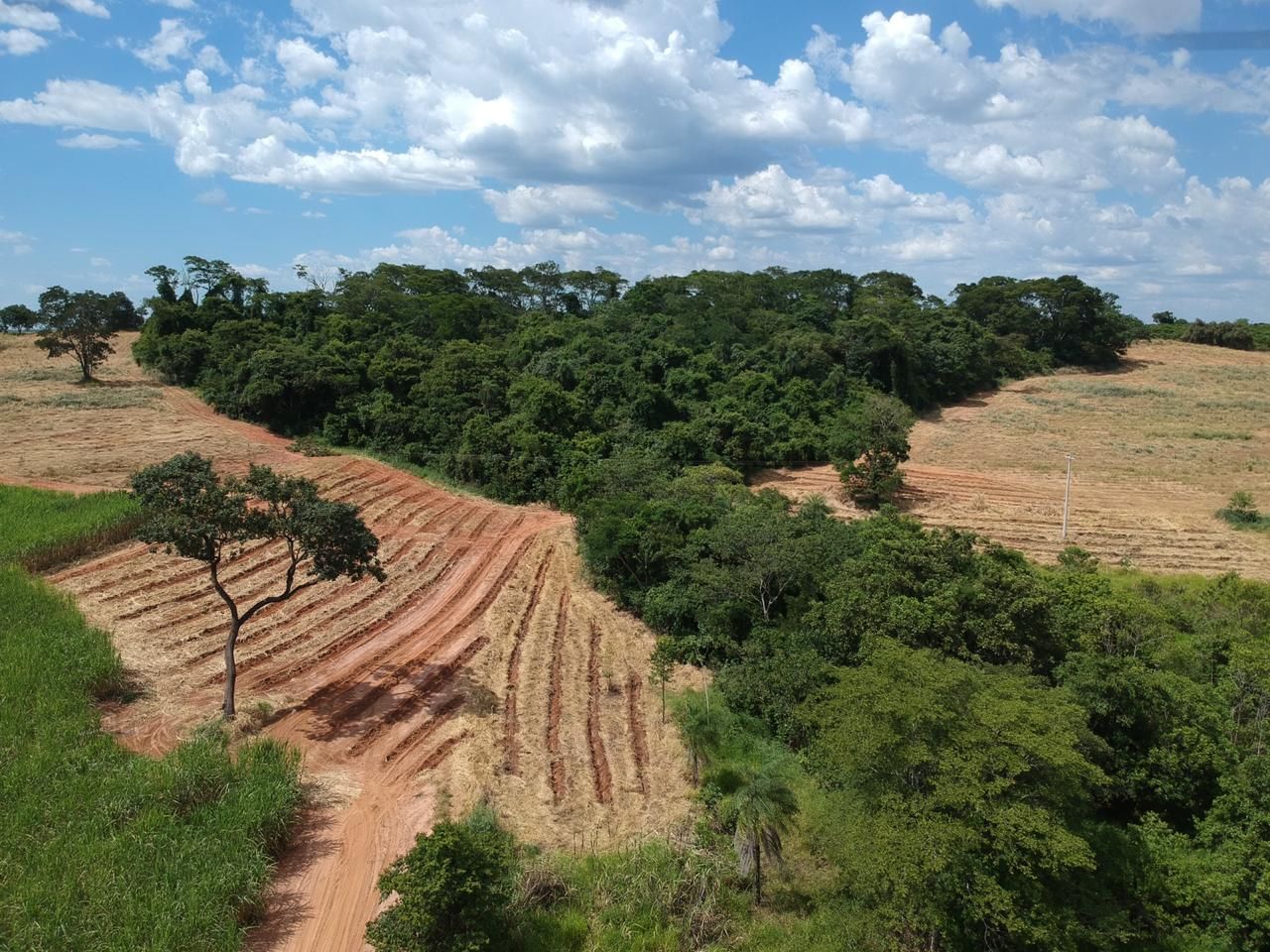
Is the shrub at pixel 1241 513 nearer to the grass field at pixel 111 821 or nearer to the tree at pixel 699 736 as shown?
the tree at pixel 699 736

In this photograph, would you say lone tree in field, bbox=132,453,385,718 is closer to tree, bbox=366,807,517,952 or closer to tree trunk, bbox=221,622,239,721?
tree trunk, bbox=221,622,239,721

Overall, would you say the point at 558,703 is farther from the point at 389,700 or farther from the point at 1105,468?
the point at 1105,468

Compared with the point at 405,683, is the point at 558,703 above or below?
below

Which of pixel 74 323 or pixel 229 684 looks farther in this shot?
pixel 74 323

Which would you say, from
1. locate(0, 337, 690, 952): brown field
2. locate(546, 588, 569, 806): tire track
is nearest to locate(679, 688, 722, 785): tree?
locate(0, 337, 690, 952): brown field

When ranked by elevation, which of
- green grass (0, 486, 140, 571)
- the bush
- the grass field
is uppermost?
green grass (0, 486, 140, 571)

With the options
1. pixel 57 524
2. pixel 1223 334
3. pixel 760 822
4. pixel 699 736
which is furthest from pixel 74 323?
pixel 1223 334
